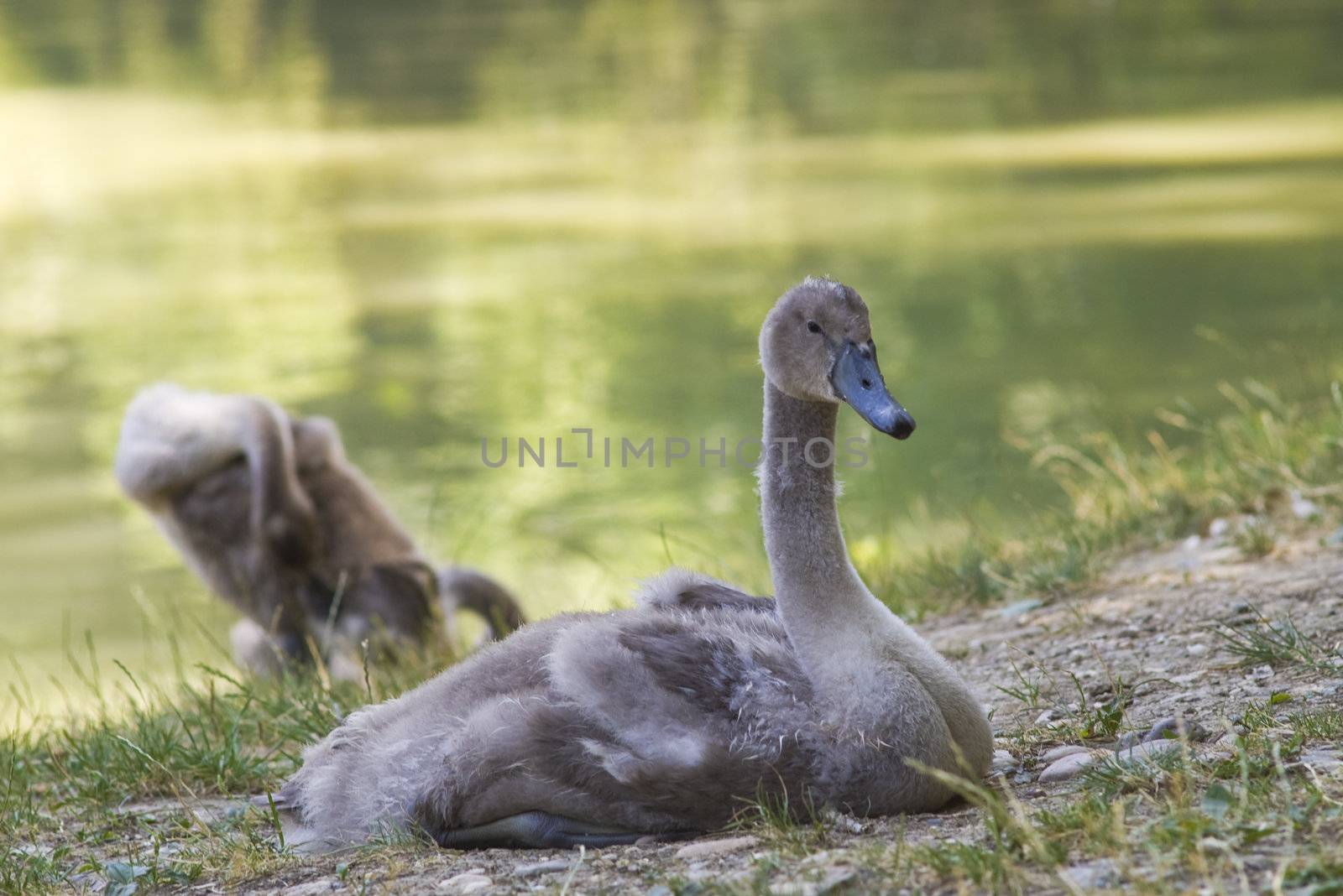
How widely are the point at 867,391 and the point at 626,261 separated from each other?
11.8 meters

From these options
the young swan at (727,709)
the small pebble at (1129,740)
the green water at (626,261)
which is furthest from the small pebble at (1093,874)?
the green water at (626,261)

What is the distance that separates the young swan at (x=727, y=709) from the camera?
3957 millimetres

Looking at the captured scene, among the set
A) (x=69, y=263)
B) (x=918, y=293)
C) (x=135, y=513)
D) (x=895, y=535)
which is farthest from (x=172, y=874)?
(x=69, y=263)

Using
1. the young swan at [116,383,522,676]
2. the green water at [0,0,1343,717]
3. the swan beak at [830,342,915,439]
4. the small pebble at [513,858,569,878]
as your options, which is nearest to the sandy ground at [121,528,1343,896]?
the small pebble at [513,858,569,878]

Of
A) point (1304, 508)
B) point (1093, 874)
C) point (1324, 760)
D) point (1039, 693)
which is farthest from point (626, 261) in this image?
point (1093, 874)

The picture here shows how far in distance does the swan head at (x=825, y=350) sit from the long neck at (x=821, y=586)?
103mm

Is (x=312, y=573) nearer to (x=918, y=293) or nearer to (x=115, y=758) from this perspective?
(x=115, y=758)

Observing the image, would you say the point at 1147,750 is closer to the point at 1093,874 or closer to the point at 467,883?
the point at 1093,874

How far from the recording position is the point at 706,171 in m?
19.3

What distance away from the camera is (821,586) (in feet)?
13.6

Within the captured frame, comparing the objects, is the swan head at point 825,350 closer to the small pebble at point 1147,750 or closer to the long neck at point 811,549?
the long neck at point 811,549

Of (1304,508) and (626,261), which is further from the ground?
(1304,508)

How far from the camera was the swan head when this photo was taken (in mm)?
4043

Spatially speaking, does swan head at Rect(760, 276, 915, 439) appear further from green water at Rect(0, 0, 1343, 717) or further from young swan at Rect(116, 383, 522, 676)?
young swan at Rect(116, 383, 522, 676)
